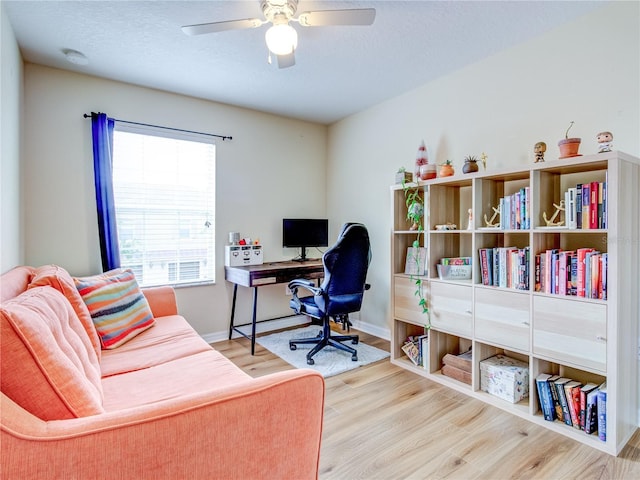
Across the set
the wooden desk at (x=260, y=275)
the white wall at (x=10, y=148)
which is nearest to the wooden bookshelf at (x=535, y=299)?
the wooden desk at (x=260, y=275)

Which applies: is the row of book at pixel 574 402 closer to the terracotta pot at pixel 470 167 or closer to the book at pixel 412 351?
the book at pixel 412 351

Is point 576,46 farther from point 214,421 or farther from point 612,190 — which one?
point 214,421

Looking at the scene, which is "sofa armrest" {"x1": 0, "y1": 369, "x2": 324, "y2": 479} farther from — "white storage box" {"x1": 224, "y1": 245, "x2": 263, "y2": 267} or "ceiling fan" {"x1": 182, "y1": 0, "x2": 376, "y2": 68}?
"white storage box" {"x1": 224, "y1": 245, "x2": 263, "y2": 267}

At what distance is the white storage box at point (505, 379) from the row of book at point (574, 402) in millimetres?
142

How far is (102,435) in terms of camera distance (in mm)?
786

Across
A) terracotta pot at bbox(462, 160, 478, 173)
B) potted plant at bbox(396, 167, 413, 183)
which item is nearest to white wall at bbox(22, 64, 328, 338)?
potted plant at bbox(396, 167, 413, 183)

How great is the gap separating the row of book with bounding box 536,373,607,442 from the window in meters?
2.85

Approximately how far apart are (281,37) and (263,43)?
69 centimetres

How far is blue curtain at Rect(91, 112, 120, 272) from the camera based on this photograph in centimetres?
272

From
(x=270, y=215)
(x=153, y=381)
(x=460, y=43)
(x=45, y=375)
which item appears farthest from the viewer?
(x=270, y=215)

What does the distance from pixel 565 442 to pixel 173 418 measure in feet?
6.68

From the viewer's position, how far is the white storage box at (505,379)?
2150 mm

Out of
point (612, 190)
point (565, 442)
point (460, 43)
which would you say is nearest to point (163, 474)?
point (565, 442)

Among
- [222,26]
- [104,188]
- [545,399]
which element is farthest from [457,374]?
[104,188]
